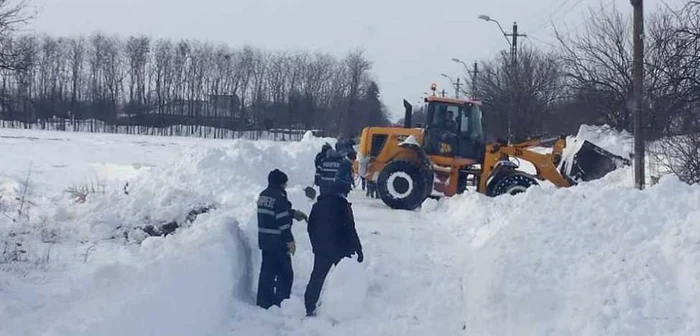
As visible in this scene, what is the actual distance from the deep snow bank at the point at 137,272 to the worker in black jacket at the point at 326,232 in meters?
0.94

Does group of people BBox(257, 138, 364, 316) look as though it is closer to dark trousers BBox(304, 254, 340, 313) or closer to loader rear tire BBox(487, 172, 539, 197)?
dark trousers BBox(304, 254, 340, 313)

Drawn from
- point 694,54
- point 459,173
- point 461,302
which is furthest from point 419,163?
point 461,302

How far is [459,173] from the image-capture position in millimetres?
20250

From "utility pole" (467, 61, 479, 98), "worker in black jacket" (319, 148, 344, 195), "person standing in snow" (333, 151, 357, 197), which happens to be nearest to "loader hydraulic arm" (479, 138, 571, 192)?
"person standing in snow" (333, 151, 357, 197)

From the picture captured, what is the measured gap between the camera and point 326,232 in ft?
31.0

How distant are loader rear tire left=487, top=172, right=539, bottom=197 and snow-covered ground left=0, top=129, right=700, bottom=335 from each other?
13.1 feet

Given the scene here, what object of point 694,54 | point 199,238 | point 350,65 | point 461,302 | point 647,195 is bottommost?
point 461,302

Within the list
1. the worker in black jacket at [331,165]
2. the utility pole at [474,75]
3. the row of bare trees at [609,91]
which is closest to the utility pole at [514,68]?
the row of bare trees at [609,91]

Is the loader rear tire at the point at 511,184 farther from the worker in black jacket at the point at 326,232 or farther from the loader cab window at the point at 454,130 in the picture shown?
the worker in black jacket at the point at 326,232

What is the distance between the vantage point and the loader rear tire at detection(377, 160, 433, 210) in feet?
63.8

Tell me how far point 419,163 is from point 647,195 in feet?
30.2

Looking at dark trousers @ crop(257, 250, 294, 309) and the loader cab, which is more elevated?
the loader cab

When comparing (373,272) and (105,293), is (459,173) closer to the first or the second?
(373,272)

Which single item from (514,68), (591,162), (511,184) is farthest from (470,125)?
(514,68)
